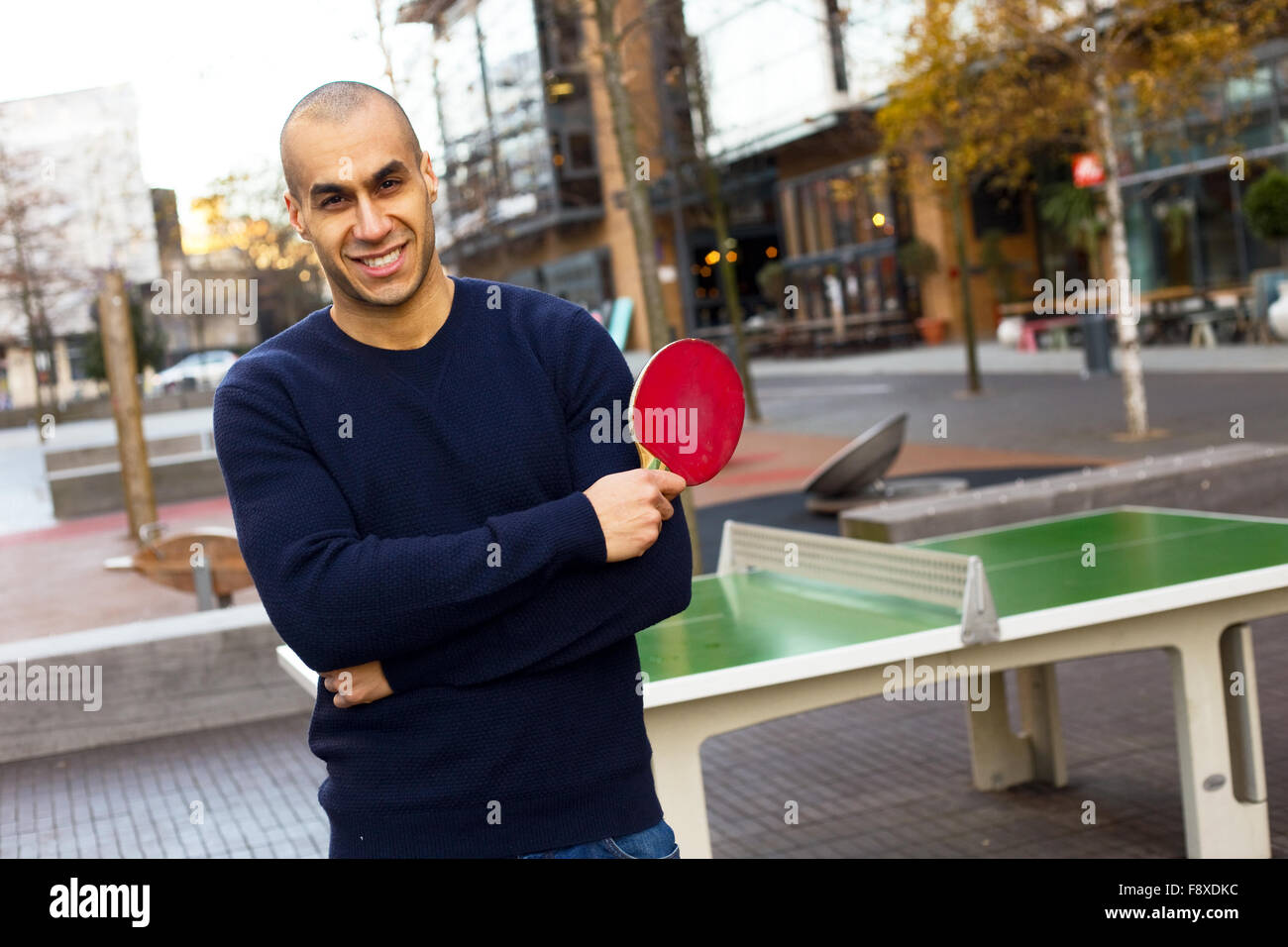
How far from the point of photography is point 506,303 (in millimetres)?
2332

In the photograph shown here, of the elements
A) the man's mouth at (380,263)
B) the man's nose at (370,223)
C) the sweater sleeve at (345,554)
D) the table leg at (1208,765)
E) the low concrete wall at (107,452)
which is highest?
the man's nose at (370,223)

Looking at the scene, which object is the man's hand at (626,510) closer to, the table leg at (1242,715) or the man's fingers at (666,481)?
the man's fingers at (666,481)

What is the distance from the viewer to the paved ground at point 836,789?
5285 mm

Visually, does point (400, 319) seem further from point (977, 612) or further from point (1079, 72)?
point (1079, 72)

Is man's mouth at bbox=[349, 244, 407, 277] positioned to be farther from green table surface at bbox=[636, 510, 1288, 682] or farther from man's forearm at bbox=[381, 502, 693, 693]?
green table surface at bbox=[636, 510, 1288, 682]

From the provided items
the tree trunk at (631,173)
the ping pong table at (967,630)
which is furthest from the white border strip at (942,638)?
the tree trunk at (631,173)

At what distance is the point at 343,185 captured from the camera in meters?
2.16

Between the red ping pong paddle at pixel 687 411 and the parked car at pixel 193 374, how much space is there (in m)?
49.5

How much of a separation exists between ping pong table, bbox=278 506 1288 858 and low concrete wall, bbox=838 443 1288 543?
14.3ft

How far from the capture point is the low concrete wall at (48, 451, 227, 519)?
65.4 ft

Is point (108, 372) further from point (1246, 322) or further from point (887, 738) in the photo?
point (1246, 322)

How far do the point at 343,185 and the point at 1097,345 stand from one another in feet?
78.9

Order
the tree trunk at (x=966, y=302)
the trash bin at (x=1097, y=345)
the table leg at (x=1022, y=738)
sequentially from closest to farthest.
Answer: the table leg at (x=1022, y=738)
the tree trunk at (x=966, y=302)
the trash bin at (x=1097, y=345)
